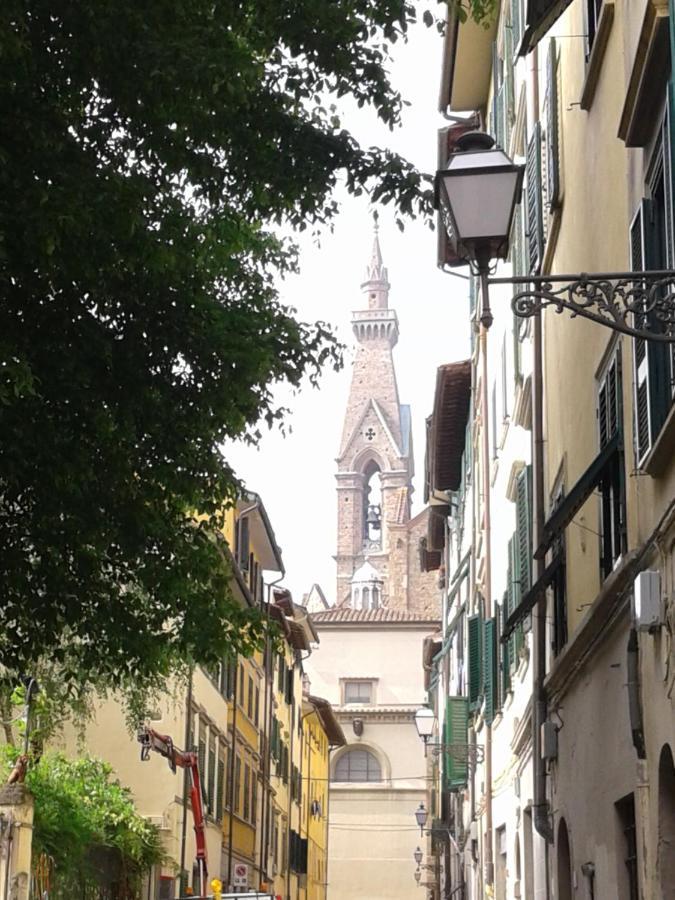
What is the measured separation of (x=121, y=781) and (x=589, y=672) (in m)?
18.6

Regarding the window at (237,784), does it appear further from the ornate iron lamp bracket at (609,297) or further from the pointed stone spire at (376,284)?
the pointed stone spire at (376,284)

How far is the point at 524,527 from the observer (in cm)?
1695

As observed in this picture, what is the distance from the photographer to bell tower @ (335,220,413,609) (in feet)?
486

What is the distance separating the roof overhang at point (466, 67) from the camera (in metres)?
21.9

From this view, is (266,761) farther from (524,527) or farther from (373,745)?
(373,745)

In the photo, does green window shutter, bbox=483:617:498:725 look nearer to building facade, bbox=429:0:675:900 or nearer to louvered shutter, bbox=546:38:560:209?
building facade, bbox=429:0:675:900

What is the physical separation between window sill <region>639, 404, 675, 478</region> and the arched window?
267 ft

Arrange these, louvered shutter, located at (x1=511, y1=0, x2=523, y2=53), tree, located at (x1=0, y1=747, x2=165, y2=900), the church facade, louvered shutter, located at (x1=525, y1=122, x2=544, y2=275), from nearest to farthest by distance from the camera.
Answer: louvered shutter, located at (x1=525, y1=122, x2=544, y2=275) < louvered shutter, located at (x1=511, y1=0, x2=523, y2=53) < tree, located at (x1=0, y1=747, x2=165, y2=900) < the church facade

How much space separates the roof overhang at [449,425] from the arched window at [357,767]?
52.7 m

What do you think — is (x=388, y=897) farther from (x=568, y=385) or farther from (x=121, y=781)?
(x=568, y=385)

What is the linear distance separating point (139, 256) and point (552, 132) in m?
5.00

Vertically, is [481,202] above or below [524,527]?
below

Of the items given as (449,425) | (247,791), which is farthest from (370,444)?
(449,425)

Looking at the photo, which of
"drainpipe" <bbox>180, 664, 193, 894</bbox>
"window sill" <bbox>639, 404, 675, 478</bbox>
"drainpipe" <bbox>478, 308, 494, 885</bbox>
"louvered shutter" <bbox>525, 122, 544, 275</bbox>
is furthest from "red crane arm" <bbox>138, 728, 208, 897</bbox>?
"window sill" <bbox>639, 404, 675, 478</bbox>
